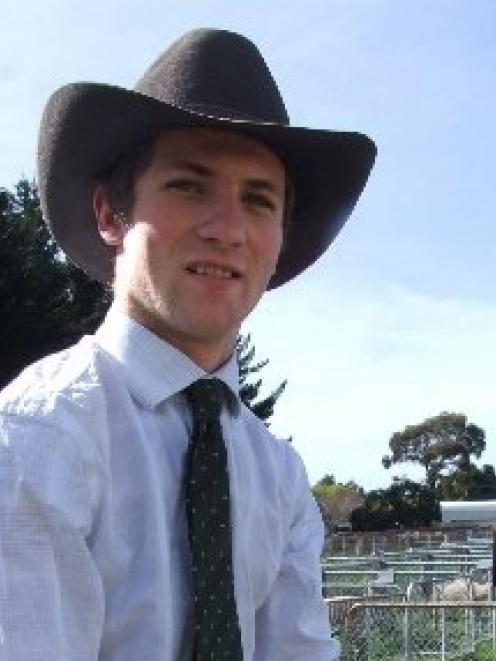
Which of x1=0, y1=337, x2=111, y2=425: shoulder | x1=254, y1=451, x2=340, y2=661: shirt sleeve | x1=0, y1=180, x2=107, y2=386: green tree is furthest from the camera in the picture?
x1=0, y1=180, x2=107, y2=386: green tree

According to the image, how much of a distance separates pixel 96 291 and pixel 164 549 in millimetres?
33069

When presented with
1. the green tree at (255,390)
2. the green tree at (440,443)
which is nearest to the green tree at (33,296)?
the green tree at (255,390)

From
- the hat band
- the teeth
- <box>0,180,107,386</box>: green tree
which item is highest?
<box>0,180,107,386</box>: green tree

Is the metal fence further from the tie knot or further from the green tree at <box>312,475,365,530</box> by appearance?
the green tree at <box>312,475,365,530</box>

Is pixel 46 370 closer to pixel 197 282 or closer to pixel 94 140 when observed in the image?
pixel 197 282

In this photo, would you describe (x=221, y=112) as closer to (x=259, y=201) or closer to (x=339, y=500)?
(x=259, y=201)

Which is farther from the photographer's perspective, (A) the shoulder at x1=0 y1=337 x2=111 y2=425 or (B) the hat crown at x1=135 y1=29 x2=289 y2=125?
(B) the hat crown at x1=135 y1=29 x2=289 y2=125

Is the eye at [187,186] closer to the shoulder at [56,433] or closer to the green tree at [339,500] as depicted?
the shoulder at [56,433]

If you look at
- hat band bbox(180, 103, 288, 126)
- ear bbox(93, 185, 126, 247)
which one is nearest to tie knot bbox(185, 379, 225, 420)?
ear bbox(93, 185, 126, 247)

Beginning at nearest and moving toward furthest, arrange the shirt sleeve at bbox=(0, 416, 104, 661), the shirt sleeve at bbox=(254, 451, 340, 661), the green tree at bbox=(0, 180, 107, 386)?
1. the shirt sleeve at bbox=(0, 416, 104, 661)
2. the shirt sleeve at bbox=(254, 451, 340, 661)
3. the green tree at bbox=(0, 180, 107, 386)

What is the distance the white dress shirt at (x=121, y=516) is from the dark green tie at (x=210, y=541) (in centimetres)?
3

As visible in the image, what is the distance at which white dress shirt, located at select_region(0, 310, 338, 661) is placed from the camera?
1.71m

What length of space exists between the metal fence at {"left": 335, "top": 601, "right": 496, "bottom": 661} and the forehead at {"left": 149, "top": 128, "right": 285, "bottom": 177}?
593 centimetres

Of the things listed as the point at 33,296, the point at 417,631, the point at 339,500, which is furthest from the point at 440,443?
the point at 417,631
